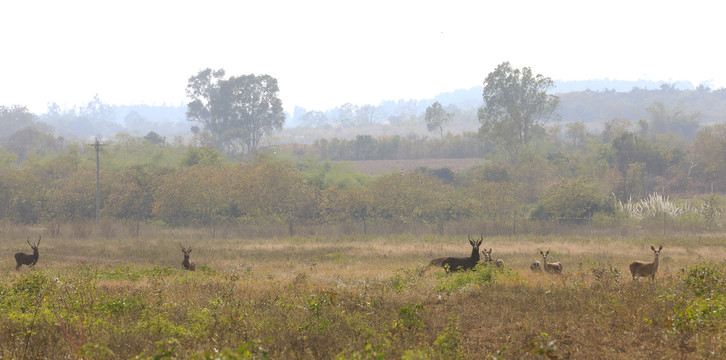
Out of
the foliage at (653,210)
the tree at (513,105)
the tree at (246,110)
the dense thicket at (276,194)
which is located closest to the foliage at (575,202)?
the dense thicket at (276,194)

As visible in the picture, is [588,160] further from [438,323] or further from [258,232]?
[438,323]

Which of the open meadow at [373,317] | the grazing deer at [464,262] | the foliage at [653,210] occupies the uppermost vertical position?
the open meadow at [373,317]

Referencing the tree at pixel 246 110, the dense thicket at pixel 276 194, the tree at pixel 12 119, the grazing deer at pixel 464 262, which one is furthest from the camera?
the tree at pixel 12 119

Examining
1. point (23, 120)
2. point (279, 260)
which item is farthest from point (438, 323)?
point (23, 120)

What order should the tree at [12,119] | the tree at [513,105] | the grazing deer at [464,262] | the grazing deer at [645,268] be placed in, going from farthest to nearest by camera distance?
the tree at [12,119] < the tree at [513,105] < the grazing deer at [464,262] < the grazing deer at [645,268]

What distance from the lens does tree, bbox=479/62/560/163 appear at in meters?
68.9

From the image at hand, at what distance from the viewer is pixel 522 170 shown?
6150cm

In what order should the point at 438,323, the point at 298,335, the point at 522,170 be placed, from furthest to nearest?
the point at 522,170
the point at 438,323
the point at 298,335

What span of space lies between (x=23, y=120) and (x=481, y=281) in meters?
162

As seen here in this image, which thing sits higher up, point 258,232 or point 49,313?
point 49,313

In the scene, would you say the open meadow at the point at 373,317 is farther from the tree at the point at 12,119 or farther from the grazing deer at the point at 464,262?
the tree at the point at 12,119

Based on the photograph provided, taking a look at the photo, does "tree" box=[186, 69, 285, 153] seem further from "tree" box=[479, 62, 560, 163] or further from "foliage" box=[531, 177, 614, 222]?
"foliage" box=[531, 177, 614, 222]

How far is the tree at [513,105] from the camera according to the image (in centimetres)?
6888

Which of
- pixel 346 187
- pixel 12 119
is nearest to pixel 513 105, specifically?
pixel 346 187
